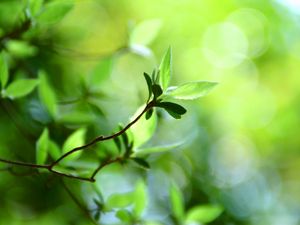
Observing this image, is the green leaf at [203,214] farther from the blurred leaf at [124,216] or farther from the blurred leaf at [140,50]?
the blurred leaf at [140,50]

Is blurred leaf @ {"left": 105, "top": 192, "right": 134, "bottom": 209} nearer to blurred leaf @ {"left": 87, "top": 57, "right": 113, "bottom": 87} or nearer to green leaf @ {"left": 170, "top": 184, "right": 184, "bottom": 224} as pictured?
green leaf @ {"left": 170, "top": 184, "right": 184, "bottom": 224}

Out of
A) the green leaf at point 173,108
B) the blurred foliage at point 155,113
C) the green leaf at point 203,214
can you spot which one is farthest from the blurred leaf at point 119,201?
the green leaf at point 173,108

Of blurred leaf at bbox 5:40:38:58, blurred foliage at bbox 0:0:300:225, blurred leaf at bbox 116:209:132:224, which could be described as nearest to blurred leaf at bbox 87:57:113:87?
blurred foliage at bbox 0:0:300:225

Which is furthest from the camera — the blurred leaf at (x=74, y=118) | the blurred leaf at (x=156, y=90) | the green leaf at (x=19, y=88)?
the blurred leaf at (x=74, y=118)

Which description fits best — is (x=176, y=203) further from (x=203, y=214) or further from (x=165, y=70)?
(x=165, y=70)

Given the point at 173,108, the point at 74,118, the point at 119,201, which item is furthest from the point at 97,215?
the point at 173,108

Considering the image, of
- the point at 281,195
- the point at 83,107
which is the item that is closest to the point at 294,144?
the point at 281,195

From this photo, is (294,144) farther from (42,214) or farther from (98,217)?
(98,217)
